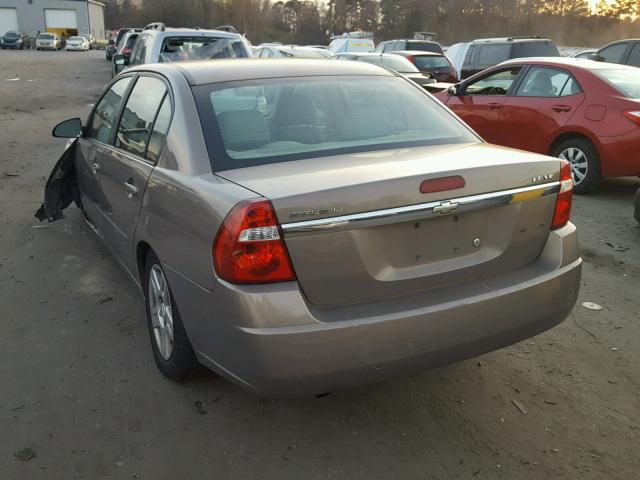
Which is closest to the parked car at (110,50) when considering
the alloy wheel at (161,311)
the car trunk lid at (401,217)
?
the alloy wheel at (161,311)

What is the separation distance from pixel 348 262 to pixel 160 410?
132 centimetres

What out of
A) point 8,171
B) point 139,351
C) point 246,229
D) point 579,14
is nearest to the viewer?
point 246,229

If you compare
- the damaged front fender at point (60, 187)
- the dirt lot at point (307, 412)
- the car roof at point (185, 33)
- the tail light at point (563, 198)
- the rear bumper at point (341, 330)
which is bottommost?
the dirt lot at point (307, 412)

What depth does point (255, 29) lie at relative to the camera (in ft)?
285

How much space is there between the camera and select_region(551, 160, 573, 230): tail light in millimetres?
2967

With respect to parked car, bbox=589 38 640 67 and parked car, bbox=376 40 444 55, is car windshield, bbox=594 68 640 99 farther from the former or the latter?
parked car, bbox=376 40 444 55

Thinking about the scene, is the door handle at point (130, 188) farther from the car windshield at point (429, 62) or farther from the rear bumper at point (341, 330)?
the car windshield at point (429, 62)

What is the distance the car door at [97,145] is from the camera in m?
4.40

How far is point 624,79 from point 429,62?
9.25 metres

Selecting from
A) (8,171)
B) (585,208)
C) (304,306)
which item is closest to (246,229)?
(304,306)

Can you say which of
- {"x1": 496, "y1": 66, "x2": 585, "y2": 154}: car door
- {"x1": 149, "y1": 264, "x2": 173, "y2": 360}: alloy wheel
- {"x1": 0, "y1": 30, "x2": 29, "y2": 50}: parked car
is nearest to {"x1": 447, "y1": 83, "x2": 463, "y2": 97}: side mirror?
{"x1": 496, "y1": 66, "x2": 585, "y2": 154}: car door

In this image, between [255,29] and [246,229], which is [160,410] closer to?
[246,229]

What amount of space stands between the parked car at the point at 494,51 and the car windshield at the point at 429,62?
4.01 feet

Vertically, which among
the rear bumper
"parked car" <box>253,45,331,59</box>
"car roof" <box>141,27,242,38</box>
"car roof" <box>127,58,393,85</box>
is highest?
"car roof" <box>127,58,393,85</box>
